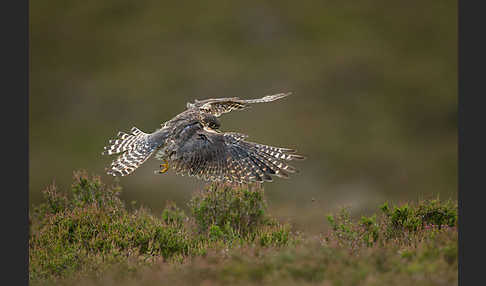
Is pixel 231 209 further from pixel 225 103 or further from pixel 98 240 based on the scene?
pixel 225 103

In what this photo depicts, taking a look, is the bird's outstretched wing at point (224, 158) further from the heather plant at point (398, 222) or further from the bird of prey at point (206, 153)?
the heather plant at point (398, 222)

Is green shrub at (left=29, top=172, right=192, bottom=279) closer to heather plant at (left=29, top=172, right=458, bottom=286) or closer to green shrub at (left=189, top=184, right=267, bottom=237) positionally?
heather plant at (left=29, top=172, right=458, bottom=286)

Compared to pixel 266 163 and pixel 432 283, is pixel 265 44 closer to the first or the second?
pixel 266 163

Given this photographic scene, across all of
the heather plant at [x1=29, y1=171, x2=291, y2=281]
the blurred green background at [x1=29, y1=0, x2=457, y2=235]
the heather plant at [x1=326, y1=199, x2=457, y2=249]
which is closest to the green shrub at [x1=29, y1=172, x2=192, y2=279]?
the heather plant at [x1=29, y1=171, x2=291, y2=281]

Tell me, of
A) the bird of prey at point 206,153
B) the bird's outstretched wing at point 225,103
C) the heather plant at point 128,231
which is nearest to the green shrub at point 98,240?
the heather plant at point 128,231

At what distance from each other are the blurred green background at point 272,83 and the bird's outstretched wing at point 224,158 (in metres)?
14.3

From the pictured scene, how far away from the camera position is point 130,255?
7191 mm

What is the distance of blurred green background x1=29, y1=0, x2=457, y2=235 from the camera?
86.3 ft

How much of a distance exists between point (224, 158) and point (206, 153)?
0.34 m

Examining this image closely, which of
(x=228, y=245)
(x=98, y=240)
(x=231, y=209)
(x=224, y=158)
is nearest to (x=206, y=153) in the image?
(x=224, y=158)

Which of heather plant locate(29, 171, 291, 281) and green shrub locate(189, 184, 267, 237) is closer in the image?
heather plant locate(29, 171, 291, 281)

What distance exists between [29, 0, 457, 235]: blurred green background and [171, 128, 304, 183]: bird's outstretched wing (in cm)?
1427

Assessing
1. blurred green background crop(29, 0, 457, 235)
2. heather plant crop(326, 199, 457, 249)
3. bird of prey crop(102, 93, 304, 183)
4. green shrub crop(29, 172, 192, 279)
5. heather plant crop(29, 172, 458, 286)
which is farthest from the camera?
blurred green background crop(29, 0, 457, 235)

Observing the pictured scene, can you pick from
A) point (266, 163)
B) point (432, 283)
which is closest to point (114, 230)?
point (266, 163)
